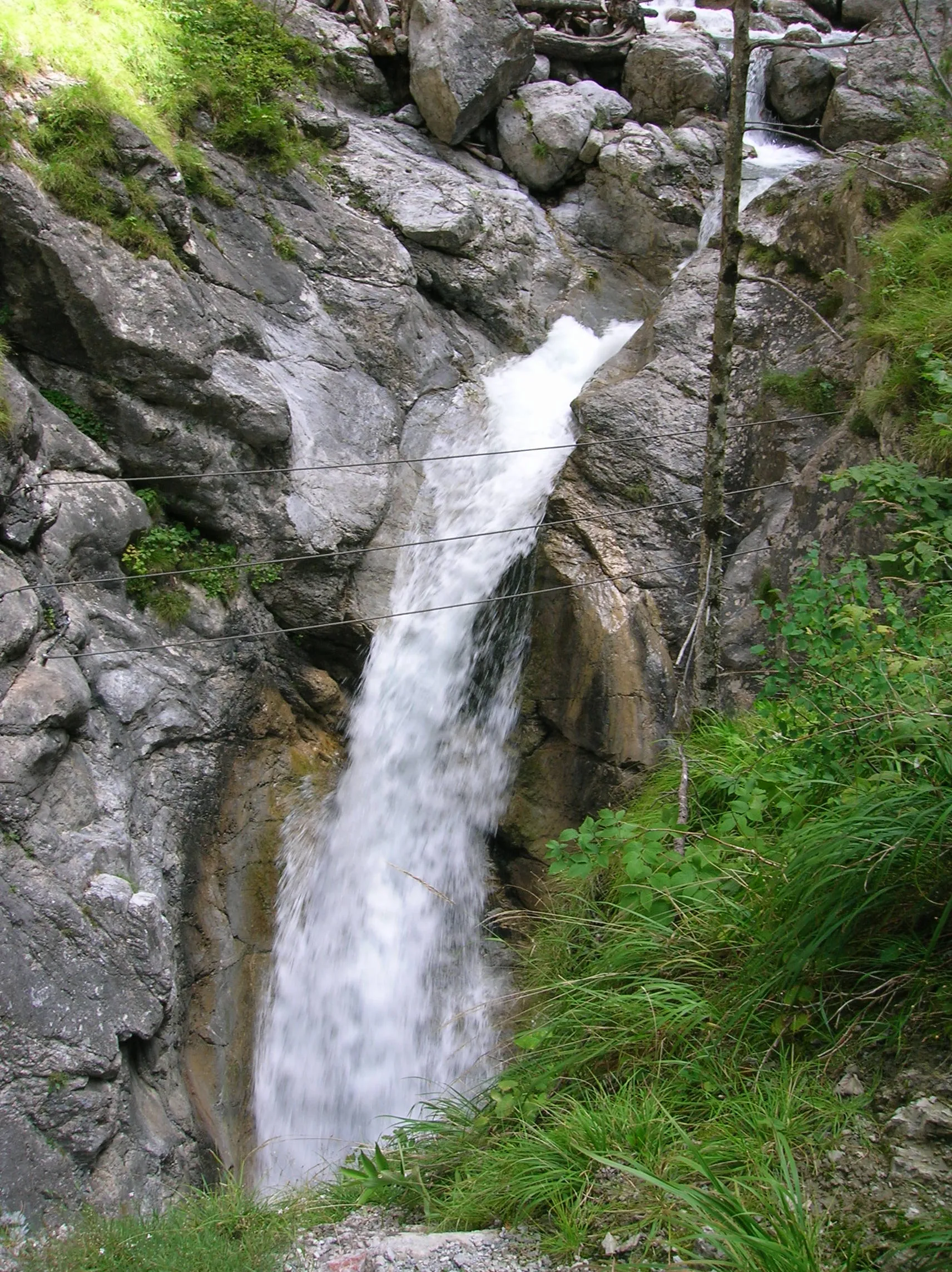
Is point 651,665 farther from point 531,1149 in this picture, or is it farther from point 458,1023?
point 531,1149

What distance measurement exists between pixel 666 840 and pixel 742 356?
16.4ft

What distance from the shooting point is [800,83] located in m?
12.1

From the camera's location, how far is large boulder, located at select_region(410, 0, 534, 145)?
36.2 feet

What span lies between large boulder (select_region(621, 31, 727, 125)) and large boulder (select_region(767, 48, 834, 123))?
0.76m

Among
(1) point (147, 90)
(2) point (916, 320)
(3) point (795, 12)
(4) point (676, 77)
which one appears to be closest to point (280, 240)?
(1) point (147, 90)

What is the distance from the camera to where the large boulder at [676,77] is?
1245cm

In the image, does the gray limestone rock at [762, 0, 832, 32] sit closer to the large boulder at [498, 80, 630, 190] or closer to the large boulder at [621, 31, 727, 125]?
the large boulder at [621, 31, 727, 125]

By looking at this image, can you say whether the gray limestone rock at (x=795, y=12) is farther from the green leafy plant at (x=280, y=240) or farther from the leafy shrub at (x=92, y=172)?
the leafy shrub at (x=92, y=172)

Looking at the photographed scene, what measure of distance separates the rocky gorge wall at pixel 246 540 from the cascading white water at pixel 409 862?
0.79 feet

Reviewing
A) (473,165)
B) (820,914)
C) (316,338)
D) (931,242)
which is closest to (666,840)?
(820,914)

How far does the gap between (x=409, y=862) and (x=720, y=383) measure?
4.13 m

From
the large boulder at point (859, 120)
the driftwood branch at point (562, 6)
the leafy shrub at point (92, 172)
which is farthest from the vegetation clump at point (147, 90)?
the large boulder at point (859, 120)

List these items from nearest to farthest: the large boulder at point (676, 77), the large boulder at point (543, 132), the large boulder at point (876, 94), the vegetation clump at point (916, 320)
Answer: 1. the vegetation clump at point (916, 320)
2. the large boulder at point (876, 94)
3. the large boulder at point (543, 132)
4. the large boulder at point (676, 77)

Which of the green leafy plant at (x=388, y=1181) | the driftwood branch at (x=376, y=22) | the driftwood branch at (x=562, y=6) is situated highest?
the driftwood branch at (x=562, y=6)
